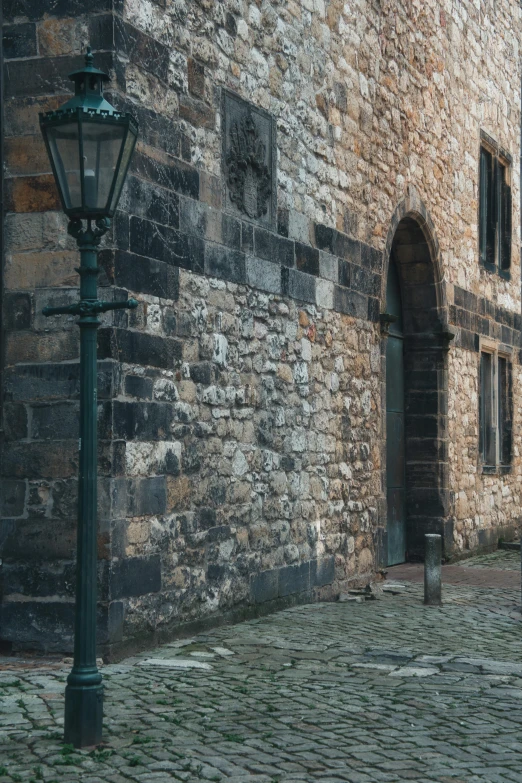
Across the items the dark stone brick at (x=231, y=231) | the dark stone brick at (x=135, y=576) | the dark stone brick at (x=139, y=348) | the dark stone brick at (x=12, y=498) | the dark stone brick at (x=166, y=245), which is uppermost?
the dark stone brick at (x=231, y=231)

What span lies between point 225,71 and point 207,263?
139cm

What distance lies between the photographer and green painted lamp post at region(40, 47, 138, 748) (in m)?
5.03

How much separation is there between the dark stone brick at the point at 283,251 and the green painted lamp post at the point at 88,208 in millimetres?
3796

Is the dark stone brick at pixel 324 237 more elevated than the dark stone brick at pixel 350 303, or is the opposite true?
the dark stone brick at pixel 324 237

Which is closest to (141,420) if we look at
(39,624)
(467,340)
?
(39,624)

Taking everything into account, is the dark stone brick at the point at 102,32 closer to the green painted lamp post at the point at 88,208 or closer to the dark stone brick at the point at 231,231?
the dark stone brick at the point at 231,231

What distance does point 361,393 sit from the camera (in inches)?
415

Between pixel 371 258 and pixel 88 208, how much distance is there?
6.00 metres

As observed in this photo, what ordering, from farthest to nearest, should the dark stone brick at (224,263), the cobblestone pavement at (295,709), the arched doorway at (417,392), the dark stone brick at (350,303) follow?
the arched doorway at (417,392), the dark stone brick at (350,303), the dark stone brick at (224,263), the cobblestone pavement at (295,709)

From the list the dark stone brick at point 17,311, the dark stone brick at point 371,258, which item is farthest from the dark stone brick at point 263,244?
the dark stone brick at point 17,311

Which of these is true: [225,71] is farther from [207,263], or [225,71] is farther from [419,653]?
[419,653]

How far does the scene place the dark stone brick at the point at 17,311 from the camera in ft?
22.7

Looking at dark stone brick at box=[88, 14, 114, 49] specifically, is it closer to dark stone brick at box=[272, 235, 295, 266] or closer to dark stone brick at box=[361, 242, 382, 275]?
dark stone brick at box=[272, 235, 295, 266]

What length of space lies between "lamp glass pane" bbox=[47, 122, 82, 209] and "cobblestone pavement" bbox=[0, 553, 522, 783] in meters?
2.29
